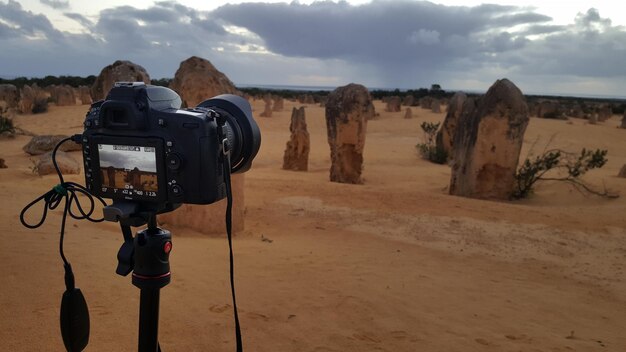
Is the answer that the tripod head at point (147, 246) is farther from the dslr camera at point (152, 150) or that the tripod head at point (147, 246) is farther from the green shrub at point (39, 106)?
the green shrub at point (39, 106)

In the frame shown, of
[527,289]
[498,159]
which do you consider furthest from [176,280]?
[498,159]

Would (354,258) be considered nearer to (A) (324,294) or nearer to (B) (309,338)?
(A) (324,294)

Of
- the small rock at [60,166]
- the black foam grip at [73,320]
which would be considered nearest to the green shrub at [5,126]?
the small rock at [60,166]

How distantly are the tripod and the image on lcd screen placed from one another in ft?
0.19

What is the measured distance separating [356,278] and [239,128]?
8.20 feet

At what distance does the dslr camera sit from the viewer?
4.95ft

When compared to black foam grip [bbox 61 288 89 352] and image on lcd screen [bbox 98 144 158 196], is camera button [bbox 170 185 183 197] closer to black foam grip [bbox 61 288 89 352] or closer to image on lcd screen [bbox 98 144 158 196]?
image on lcd screen [bbox 98 144 158 196]

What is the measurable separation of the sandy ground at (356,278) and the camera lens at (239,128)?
1.28 meters

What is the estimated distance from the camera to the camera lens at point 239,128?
70.6 inches

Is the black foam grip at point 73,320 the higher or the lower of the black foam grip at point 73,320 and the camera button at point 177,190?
the lower

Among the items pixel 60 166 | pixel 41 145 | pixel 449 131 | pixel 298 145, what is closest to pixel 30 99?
pixel 41 145

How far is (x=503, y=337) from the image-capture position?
3090 millimetres

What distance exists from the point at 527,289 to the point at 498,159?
16.1ft

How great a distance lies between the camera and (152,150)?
1515 mm
